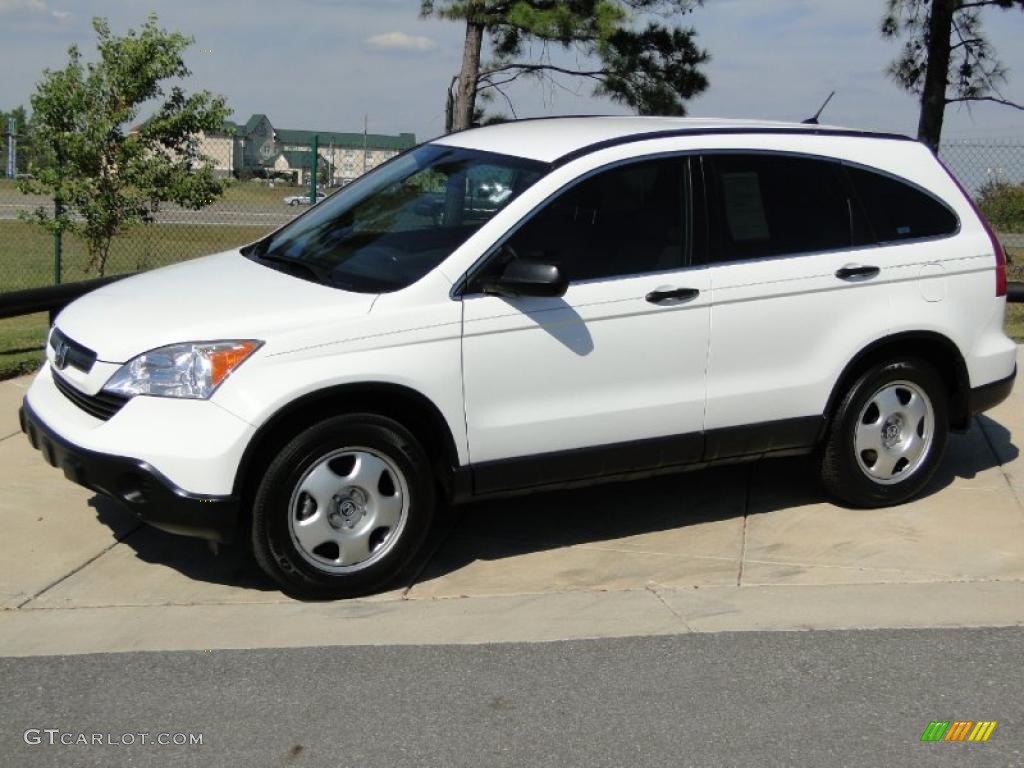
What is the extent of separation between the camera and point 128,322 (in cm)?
541

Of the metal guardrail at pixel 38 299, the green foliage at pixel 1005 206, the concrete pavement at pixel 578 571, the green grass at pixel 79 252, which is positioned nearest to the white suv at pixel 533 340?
the concrete pavement at pixel 578 571

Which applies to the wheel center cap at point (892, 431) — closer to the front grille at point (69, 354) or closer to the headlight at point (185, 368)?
the headlight at point (185, 368)

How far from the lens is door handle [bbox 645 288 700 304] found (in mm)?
5832

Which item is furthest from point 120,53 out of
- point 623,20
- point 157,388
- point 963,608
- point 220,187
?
point 963,608

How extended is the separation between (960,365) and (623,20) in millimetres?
9543

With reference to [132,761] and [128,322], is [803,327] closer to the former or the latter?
[128,322]

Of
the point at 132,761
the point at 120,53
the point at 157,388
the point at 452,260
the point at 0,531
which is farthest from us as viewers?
the point at 120,53

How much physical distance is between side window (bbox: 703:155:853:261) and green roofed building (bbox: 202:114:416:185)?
9372mm

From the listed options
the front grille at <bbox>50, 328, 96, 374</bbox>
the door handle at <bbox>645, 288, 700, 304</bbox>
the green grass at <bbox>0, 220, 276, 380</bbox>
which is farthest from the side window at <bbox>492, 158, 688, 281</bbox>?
the green grass at <bbox>0, 220, 276, 380</bbox>

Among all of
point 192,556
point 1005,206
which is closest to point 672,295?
point 192,556

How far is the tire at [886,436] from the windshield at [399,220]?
1.98 metres

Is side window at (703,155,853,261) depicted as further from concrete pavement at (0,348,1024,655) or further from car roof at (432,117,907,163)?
concrete pavement at (0,348,1024,655)

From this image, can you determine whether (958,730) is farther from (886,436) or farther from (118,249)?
(118,249)

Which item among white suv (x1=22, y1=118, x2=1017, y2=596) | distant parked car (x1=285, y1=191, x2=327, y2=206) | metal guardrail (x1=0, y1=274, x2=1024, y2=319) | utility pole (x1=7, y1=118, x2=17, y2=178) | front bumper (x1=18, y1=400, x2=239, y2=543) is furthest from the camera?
distant parked car (x1=285, y1=191, x2=327, y2=206)
